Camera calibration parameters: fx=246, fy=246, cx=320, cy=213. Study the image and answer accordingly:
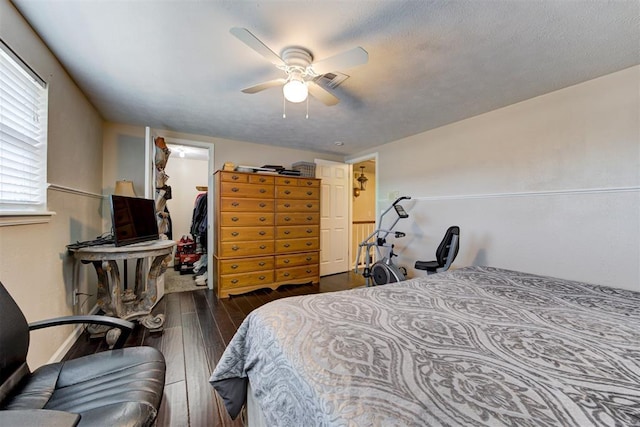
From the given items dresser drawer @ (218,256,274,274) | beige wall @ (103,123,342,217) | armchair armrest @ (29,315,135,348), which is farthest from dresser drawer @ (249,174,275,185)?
armchair armrest @ (29,315,135,348)

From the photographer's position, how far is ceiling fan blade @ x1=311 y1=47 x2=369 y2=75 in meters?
1.38

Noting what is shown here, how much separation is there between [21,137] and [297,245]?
2.90m

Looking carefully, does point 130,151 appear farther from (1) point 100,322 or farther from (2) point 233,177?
(1) point 100,322

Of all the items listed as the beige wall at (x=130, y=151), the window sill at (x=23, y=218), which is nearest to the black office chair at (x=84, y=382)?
the window sill at (x=23, y=218)

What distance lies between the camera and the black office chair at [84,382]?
0.85m

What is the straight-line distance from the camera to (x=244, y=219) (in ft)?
11.0

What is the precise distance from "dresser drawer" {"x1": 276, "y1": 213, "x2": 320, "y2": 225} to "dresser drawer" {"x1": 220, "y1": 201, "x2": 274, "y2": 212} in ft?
0.68

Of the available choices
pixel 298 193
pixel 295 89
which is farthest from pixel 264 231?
pixel 295 89

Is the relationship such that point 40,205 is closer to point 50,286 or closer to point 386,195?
point 50,286

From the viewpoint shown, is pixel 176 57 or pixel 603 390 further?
pixel 176 57

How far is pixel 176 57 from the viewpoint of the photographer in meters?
1.75

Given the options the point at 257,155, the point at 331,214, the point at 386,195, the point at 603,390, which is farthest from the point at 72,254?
the point at 386,195

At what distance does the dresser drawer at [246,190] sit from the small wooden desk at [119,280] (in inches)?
42.0

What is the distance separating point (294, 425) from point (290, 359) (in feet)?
0.57
